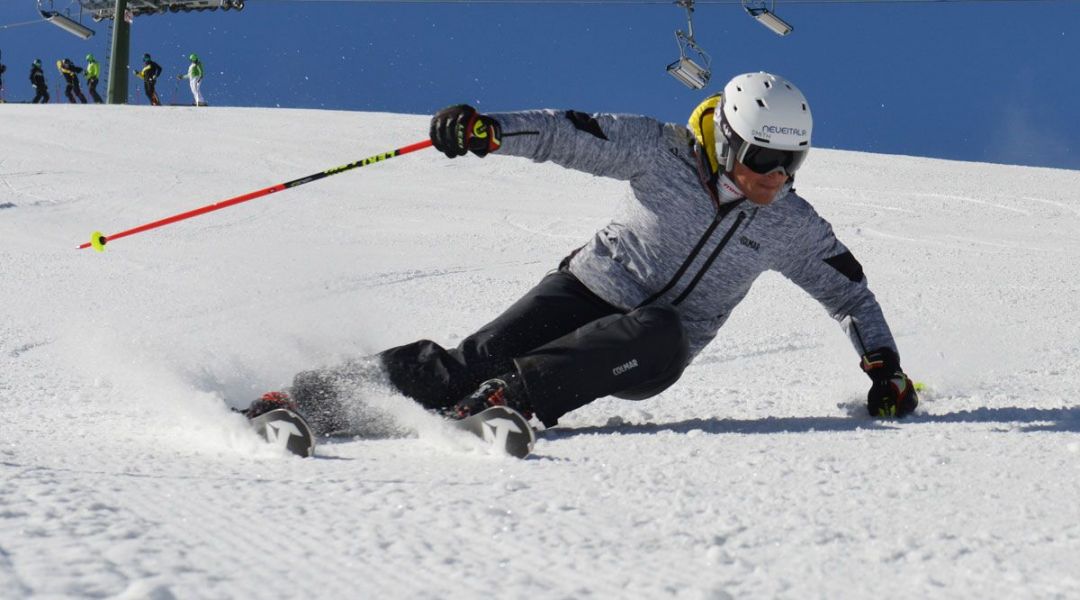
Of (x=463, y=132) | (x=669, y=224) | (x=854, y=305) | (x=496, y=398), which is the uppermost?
(x=463, y=132)

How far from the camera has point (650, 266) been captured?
10.4 ft

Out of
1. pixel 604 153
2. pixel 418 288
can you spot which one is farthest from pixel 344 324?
pixel 418 288

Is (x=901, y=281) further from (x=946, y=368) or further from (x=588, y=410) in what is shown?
(x=588, y=410)

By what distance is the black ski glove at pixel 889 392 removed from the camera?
3186 millimetres

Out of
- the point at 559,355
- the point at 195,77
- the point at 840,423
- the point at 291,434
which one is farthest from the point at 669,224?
the point at 195,77

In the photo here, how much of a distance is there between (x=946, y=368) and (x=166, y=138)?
503 inches

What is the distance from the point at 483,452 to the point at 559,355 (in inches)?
17.9

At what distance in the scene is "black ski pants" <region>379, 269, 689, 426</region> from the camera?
2.74 metres

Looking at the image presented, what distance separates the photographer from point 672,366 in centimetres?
287

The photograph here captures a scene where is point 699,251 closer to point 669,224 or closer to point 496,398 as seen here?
point 669,224

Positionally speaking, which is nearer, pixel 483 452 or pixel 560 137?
pixel 483 452

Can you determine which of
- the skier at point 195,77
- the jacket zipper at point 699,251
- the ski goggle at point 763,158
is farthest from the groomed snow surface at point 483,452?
the skier at point 195,77

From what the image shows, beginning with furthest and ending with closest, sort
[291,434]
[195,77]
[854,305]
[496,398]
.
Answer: [195,77], [854,305], [496,398], [291,434]

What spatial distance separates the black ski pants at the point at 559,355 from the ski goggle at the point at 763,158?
0.49 meters
